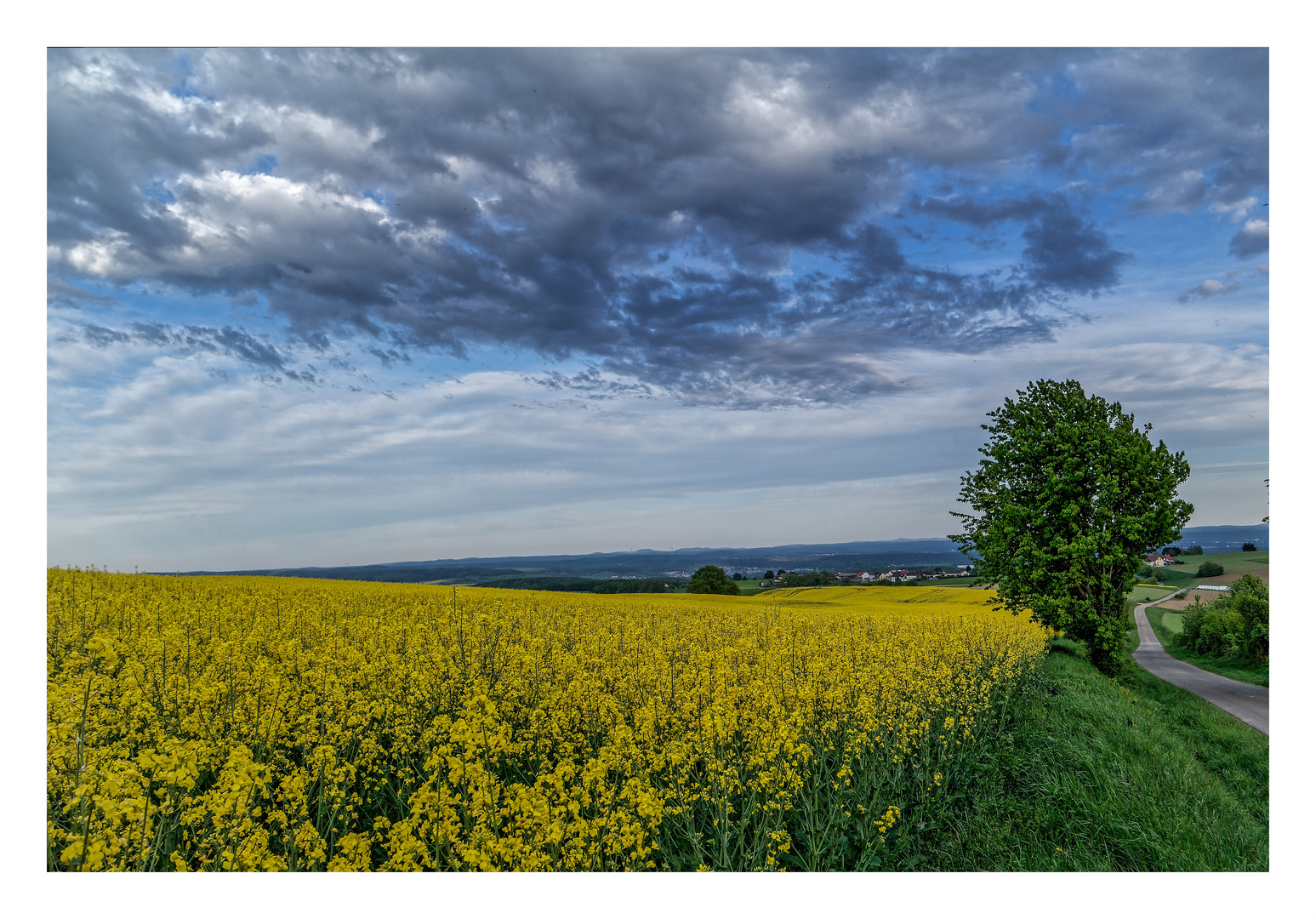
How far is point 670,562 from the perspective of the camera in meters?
5.82

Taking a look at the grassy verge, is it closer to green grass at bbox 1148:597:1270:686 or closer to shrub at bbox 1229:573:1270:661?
green grass at bbox 1148:597:1270:686

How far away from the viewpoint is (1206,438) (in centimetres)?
→ 412

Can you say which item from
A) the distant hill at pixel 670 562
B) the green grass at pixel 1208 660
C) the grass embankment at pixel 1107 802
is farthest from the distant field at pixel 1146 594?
the distant hill at pixel 670 562

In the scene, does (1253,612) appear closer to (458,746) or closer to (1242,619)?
(1242,619)

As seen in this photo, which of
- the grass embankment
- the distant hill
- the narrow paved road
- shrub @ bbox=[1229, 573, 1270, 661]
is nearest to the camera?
the grass embankment

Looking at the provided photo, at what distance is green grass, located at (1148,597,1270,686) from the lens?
450 cm

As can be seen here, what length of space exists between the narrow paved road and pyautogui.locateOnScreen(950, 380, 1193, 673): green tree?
2.53ft

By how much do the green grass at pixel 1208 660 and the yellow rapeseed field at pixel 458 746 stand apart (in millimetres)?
1999

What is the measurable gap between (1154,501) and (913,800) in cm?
729

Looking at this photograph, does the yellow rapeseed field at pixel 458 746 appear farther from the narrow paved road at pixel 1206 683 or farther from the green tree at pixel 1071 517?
the green tree at pixel 1071 517

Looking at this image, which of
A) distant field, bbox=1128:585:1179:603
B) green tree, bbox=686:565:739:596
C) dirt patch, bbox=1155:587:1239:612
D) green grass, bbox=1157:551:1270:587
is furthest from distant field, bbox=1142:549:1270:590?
green tree, bbox=686:565:739:596

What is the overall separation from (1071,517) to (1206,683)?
8.98 feet

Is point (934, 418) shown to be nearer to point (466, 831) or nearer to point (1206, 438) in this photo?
point (1206, 438)
